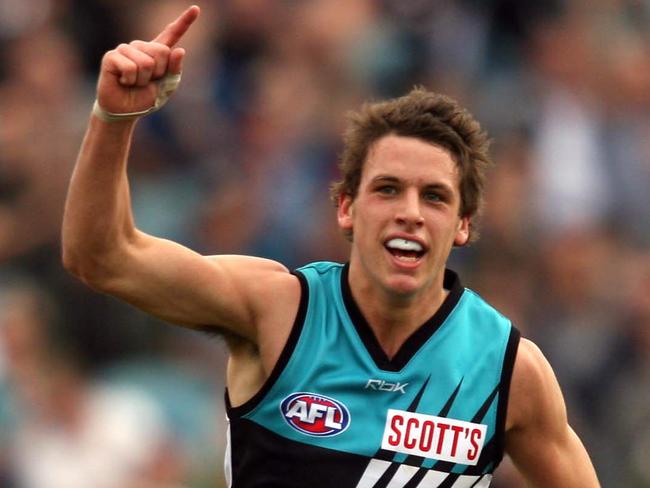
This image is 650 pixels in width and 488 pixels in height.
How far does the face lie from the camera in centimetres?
525

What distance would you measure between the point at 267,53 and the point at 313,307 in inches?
227

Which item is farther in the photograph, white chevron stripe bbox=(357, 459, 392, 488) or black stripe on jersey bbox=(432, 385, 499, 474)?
black stripe on jersey bbox=(432, 385, 499, 474)

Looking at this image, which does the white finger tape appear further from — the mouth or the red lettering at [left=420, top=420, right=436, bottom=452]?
the red lettering at [left=420, top=420, right=436, bottom=452]

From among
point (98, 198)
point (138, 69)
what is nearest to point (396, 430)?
point (98, 198)

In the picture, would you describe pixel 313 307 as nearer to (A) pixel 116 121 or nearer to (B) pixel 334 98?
(A) pixel 116 121

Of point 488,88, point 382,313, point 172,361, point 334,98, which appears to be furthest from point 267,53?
point 382,313

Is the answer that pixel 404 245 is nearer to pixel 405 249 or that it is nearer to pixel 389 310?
pixel 405 249

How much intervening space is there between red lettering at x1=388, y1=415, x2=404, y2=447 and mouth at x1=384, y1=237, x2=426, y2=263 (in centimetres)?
52

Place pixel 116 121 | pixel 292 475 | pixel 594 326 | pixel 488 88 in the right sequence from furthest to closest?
1. pixel 488 88
2. pixel 594 326
3. pixel 292 475
4. pixel 116 121

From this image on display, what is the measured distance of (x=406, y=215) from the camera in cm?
521

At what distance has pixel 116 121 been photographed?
470 centimetres

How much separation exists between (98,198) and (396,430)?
1245mm

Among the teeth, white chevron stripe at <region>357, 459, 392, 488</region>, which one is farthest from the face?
white chevron stripe at <region>357, 459, 392, 488</region>

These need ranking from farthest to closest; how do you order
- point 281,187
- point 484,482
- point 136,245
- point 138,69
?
1. point 281,187
2. point 484,482
3. point 136,245
4. point 138,69
